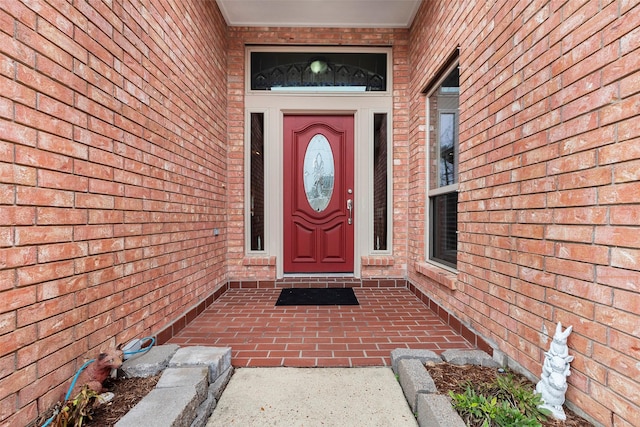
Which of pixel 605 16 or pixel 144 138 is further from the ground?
pixel 605 16

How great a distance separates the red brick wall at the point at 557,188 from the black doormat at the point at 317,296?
1190 millimetres

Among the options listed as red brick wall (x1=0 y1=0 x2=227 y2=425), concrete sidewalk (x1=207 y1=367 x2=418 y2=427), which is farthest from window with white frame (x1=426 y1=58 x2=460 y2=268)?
red brick wall (x1=0 y1=0 x2=227 y2=425)

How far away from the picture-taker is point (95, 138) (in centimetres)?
147

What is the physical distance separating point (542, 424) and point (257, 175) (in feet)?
10.7

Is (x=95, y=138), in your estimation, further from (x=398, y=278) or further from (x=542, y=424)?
(x=398, y=278)

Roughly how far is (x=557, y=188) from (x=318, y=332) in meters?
1.74

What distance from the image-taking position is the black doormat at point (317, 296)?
298cm

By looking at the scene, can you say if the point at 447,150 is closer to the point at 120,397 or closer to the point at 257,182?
the point at 257,182

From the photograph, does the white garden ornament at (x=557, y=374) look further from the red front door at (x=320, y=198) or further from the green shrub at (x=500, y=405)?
the red front door at (x=320, y=198)

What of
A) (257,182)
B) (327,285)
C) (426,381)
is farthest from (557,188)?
(257,182)

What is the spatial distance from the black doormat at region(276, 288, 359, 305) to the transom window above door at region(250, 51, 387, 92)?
2423 millimetres

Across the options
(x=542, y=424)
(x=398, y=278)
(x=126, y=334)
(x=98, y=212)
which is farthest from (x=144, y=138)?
(x=398, y=278)

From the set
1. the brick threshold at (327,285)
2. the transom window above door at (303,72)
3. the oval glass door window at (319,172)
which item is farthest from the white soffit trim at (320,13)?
the brick threshold at (327,285)

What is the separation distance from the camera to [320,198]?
12.3ft
